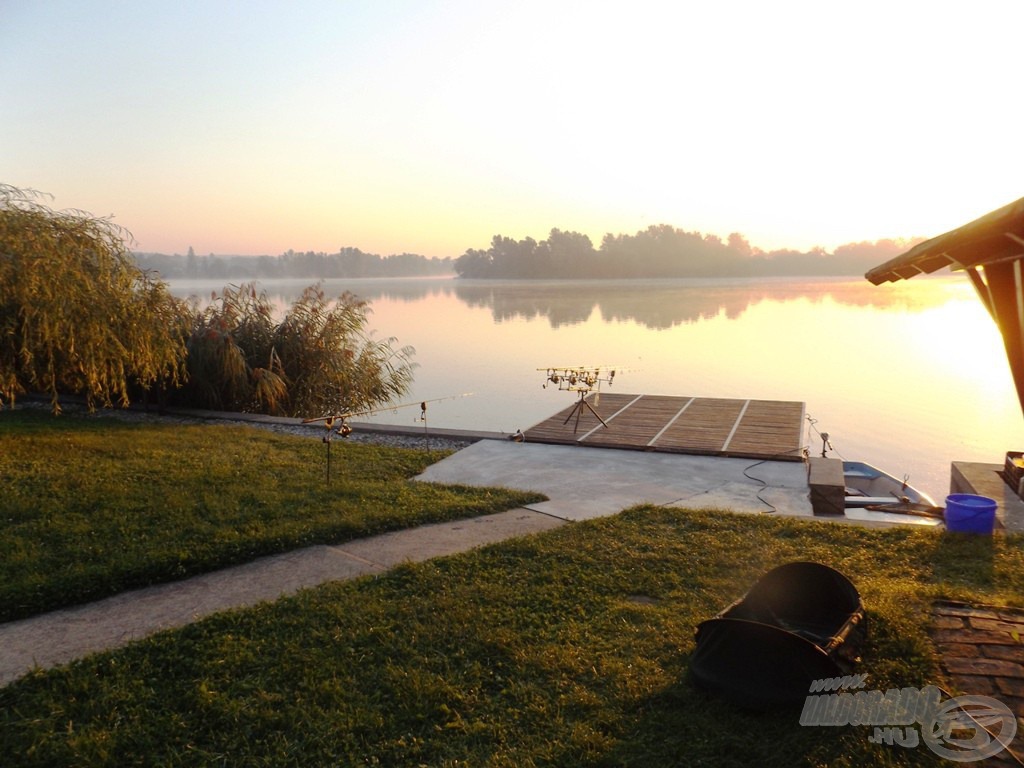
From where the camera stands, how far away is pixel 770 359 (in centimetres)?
2377

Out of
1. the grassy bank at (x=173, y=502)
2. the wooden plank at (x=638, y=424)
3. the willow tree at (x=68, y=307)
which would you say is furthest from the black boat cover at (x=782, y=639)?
the willow tree at (x=68, y=307)

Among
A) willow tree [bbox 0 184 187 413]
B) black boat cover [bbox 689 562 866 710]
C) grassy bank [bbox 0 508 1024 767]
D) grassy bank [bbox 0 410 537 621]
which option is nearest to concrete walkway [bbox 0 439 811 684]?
grassy bank [bbox 0 410 537 621]

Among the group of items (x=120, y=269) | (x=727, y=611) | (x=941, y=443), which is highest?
(x=120, y=269)

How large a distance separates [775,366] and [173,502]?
19.6m

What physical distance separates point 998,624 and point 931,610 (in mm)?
332

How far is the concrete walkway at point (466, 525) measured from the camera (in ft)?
14.2

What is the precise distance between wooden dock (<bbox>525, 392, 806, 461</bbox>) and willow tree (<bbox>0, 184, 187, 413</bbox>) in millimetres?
5764

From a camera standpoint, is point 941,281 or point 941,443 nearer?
point 941,443

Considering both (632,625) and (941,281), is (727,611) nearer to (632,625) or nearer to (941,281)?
(632,625)

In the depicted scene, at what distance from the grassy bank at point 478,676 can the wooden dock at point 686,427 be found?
4.30 meters

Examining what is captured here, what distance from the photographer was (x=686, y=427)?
11125mm

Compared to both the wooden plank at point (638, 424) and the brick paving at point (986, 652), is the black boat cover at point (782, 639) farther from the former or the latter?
the wooden plank at point (638, 424)

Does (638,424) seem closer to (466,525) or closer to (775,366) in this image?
(466,525)

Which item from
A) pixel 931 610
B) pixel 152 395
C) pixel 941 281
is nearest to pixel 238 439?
pixel 152 395
